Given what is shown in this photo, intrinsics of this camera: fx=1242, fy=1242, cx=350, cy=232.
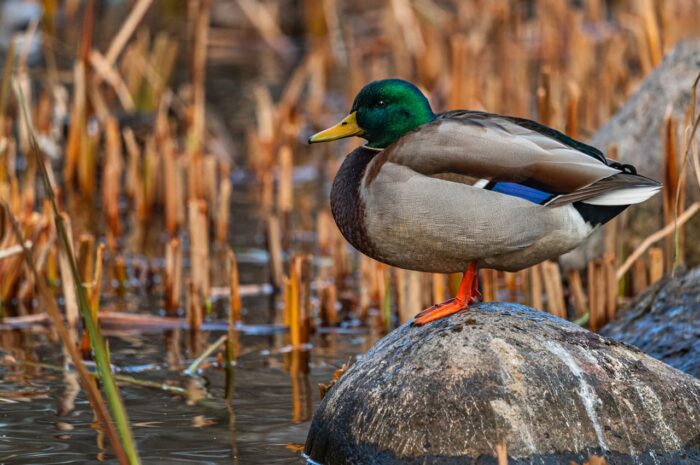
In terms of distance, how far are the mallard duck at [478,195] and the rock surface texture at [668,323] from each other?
1.17 metres

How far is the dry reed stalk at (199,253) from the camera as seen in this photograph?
6324mm

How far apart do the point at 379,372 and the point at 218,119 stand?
332 inches

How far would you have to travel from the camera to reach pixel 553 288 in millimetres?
5914

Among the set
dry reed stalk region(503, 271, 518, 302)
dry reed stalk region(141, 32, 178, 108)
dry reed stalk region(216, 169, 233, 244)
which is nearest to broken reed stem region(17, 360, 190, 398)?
dry reed stalk region(503, 271, 518, 302)

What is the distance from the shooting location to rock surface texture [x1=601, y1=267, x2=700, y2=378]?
510 cm

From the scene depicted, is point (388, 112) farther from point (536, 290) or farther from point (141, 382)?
point (536, 290)

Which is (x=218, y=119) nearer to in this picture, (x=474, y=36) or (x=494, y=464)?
(x=474, y=36)

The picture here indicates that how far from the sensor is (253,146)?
34.5ft

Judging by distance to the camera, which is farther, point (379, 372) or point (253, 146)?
point (253, 146)

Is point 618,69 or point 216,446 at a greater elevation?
point 618,69

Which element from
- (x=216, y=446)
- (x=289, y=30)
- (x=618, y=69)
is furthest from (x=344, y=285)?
(x=289, y=30)

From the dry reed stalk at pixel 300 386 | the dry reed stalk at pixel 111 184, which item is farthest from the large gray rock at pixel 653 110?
the dry reed stalk at pixel 111 184

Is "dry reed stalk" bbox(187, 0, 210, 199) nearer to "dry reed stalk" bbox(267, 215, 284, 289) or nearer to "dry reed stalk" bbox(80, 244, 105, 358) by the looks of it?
"dry reed stalk" bbox(267, 215, 284, 289)

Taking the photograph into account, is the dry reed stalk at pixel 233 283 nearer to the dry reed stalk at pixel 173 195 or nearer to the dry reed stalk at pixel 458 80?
the dry reed stalk at pixel 173 195
